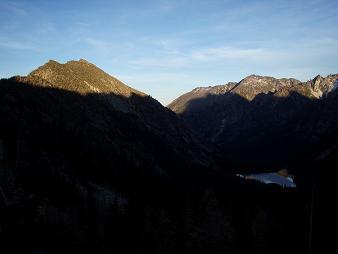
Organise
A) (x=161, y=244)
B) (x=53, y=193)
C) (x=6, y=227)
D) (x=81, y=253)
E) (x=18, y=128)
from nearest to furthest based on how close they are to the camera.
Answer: (x=161, y=244) → (x=81, y=253) → (x=6, y=227) → (x=53, y=193) → (x=18, y=128)

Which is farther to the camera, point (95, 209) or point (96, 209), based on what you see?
point (96, 209)

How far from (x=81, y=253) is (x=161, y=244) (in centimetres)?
1738

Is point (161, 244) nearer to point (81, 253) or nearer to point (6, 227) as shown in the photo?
point (81, 253)

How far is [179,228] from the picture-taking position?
243 feet

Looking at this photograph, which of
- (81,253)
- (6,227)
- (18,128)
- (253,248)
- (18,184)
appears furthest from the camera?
(18,128)

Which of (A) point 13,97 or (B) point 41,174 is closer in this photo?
(B) point 41,174

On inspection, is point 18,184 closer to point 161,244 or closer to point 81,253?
point 81,253

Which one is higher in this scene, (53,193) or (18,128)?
(18,128)

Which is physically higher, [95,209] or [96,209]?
[95,209]

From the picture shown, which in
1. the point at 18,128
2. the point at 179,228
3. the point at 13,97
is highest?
the point at 13,97

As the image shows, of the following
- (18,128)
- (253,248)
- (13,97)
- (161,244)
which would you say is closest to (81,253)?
(161,244)

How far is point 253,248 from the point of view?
2985 inches

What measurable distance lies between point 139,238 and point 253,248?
668 inches

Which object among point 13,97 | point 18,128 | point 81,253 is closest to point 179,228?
point 81,253
